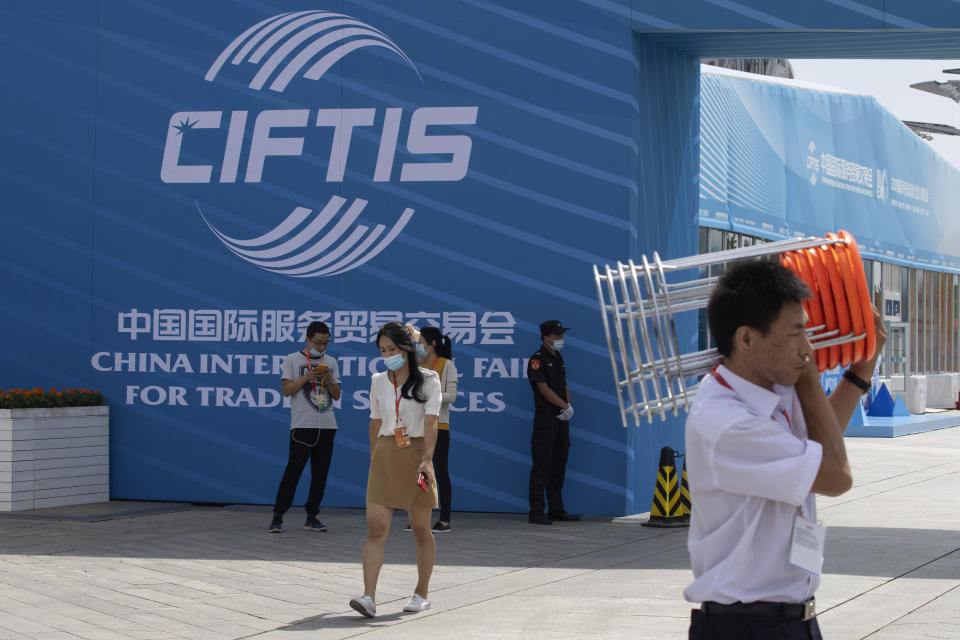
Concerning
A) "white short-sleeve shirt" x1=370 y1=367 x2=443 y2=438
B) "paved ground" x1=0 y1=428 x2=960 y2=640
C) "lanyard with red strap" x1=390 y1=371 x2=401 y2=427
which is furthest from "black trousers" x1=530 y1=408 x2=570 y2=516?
"lanyard with red strap" x1=390 y1=371 x2=401 y2=427

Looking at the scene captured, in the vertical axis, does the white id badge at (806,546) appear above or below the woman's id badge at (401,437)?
above

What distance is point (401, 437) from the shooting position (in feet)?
26.2

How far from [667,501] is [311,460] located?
313 cm

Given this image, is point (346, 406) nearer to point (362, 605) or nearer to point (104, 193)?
point (104, 193)

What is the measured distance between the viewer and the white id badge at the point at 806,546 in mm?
3242

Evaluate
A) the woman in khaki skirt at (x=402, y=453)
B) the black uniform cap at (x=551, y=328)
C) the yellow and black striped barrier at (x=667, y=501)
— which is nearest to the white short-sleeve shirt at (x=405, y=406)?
the woman in khaki skirt at (x=402, y=453)

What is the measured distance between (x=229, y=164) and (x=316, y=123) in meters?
0.99

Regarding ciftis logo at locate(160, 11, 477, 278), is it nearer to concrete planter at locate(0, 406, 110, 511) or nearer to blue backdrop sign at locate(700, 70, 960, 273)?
concrete planter at locate(0, 406, 110, 511)

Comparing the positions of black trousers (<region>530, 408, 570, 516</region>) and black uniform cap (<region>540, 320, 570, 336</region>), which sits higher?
black uniform cap (<region>540, 320, 570, 336</region>)

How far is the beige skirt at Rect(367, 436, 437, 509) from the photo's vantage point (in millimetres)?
7879

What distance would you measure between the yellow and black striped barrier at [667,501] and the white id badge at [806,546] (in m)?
8.55

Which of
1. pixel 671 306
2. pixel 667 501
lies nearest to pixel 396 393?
pixel 667 501

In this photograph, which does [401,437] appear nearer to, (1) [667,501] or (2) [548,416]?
(2) [548,416]

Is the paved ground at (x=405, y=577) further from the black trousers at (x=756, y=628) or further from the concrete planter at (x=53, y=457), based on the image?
the black trousers at (x=756, y=628)
